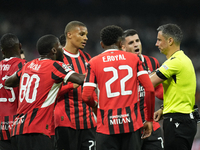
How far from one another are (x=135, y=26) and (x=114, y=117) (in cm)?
1188

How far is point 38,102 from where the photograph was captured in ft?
11.6

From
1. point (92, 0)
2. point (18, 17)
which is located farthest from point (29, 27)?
point (92, 0)

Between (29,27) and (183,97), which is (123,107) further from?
(29,27)

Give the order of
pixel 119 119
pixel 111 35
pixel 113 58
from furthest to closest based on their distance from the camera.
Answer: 1. pixel 111 35
2. pixel 113 58
3. pixel 119 119

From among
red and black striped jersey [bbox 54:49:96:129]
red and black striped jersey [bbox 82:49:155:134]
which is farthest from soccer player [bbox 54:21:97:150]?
red and black striped jersey [bbox 82:49:155:134]

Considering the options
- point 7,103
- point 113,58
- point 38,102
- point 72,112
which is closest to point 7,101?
point 7,103

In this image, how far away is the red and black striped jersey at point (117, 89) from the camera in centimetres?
319

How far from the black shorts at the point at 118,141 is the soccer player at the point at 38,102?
2.41ft

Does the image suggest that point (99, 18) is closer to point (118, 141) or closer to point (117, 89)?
point (117, 89)

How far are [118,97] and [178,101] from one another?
964 mm

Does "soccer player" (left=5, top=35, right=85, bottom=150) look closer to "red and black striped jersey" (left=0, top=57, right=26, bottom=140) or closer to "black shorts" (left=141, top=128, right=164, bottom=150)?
"red and black striped jersey" (left=0, top=57, right=26, bottom=140)

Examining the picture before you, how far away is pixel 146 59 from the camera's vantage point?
4.85 metres

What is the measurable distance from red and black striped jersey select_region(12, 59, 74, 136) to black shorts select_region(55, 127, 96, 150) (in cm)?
86

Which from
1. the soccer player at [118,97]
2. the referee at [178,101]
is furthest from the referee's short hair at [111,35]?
the referee at [178,101]
